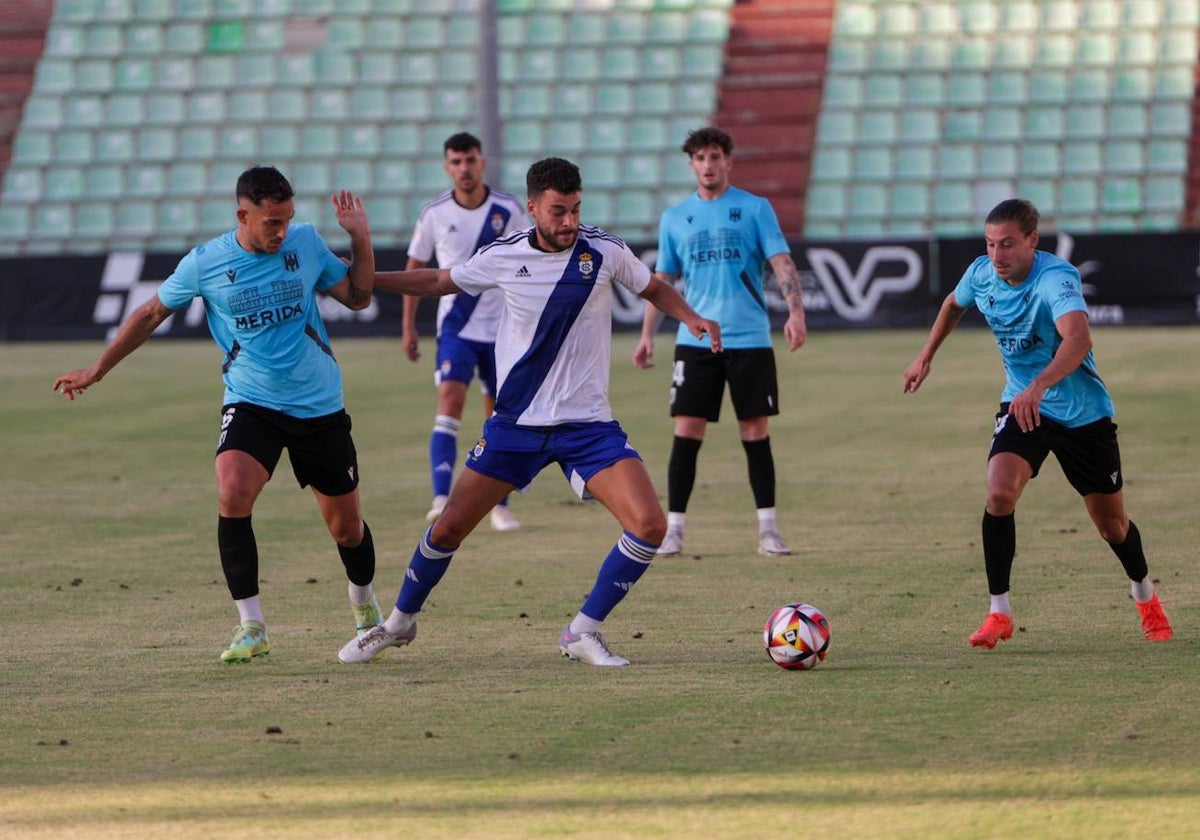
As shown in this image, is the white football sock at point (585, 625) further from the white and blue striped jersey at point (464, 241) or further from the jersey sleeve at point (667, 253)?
the white and blue striped jersey at point (464, 241)

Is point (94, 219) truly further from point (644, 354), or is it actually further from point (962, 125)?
point (644, 354)

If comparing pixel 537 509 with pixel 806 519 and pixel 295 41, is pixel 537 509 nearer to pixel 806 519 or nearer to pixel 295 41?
pixel 806 519

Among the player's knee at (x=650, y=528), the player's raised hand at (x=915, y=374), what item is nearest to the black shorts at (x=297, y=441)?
the player's knee at (x=650, y=528)

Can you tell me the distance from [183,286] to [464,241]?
14.5ft

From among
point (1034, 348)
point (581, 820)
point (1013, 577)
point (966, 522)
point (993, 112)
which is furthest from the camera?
point (993, 112)

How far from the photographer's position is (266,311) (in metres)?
7.10

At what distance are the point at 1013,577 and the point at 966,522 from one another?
1895 mm

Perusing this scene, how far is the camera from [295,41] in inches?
1297

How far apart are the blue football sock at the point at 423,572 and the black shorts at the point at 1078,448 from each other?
2154 mm

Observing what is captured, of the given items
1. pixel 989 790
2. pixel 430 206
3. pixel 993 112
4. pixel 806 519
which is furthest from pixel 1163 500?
pixel 993 112

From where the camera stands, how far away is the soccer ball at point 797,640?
21.6 ft

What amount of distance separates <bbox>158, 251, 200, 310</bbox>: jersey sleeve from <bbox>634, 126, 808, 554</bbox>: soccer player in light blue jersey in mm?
3349

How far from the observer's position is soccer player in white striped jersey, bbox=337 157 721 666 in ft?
22.7

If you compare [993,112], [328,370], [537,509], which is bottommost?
[537,509]
